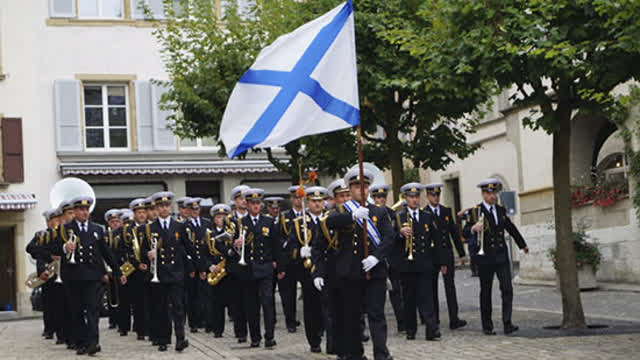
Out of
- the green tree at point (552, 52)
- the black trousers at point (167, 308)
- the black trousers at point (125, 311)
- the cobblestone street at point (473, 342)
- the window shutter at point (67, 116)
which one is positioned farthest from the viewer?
the window shutter at point (67, 116)

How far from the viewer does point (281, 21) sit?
20938 mm

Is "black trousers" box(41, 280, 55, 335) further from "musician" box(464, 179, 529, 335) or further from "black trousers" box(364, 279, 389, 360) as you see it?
"black trousers" box(364, 279, 389, 360)

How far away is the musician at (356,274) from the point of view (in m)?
10.5

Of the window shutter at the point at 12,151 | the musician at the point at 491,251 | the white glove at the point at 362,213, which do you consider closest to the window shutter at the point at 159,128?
the window shutter at the point at 12,151

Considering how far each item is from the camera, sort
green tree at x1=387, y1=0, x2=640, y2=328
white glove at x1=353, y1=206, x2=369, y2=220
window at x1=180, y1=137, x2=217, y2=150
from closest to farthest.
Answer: white glove at x1=353, y1=206, x2=369, y2=220
green tree at x1=387, y1=0, x2=640, y2=328
window at x1=180, y1=137, x2=217, y2=150

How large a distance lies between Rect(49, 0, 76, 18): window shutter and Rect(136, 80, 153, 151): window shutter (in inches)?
118

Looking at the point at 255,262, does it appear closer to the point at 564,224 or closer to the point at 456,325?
the point at 456,325

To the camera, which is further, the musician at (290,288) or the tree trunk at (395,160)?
the tree trunk at (395,160)

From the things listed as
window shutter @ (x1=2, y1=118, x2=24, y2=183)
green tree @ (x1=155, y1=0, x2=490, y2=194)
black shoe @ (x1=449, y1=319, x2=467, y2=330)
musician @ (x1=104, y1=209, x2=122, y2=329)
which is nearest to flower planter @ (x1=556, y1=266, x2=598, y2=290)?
green tree @ (x1=155, y1=0, x2=490, y2=194)

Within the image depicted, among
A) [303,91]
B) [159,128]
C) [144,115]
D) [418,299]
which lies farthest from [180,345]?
[144,115]

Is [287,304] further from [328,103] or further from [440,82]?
[328,103]

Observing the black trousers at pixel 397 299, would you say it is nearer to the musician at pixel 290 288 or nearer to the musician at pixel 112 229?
the musician at pixel 290 288

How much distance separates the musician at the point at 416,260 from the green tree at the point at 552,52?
178 centimetres

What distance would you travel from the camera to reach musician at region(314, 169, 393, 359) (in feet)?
34.5
